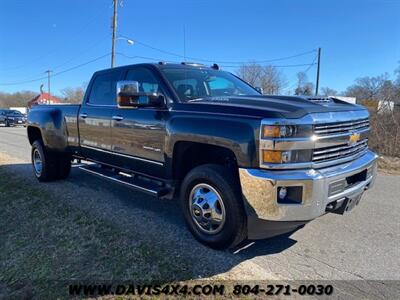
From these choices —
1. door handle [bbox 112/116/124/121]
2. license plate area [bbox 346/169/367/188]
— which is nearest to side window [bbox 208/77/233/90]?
door handle [bbox 112/116/124/121]

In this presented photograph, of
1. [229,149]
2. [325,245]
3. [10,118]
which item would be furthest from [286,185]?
[10,118]

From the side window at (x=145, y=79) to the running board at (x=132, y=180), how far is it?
1179mm

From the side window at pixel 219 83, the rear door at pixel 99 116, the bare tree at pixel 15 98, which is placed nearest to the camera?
the side window at pixel 219 83

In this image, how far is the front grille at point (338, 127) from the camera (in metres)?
3.07

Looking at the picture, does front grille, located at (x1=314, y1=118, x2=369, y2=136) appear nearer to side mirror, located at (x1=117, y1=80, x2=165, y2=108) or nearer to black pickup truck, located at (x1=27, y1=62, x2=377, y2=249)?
black pickup truck, located at (x1=27, y1=62, x2=377, y2=249)

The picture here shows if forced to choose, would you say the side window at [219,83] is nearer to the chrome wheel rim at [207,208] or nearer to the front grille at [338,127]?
the chrome wheel rim at [207,208]

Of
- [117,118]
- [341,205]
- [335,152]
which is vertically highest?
[117,118]

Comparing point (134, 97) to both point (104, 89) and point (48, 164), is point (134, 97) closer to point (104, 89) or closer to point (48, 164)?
point (104, 89)

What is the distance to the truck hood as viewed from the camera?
9.87 feet

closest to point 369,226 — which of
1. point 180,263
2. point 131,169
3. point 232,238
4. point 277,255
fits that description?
point 277,255

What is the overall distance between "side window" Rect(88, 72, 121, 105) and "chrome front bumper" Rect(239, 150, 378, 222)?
2.85m

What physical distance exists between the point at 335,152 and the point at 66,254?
3.00 meters

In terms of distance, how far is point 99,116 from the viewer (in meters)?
5.12

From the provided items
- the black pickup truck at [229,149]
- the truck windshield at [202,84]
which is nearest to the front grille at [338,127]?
the black pickup truck at [229,149]
